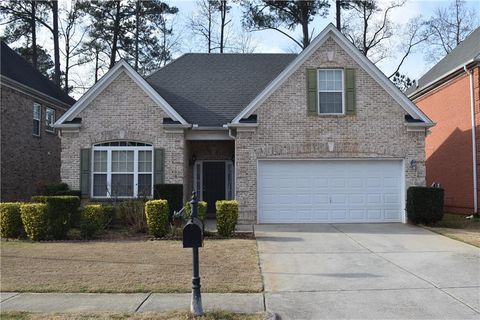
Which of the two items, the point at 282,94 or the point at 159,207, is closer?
the point at 159,207

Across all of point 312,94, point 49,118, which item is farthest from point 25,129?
point 312,94

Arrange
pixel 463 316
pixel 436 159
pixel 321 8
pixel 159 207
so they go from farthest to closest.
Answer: pixel 321 8 → pixel 436 159 → pixel 159 207 → pixel 463 316

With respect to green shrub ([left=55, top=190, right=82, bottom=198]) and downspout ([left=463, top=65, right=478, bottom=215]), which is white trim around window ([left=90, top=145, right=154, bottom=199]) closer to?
green shrub ([left=55, top=190, right=82, bottom=198])

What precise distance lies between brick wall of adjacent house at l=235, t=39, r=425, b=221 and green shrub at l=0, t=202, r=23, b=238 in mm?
6715

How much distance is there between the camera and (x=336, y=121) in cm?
1600

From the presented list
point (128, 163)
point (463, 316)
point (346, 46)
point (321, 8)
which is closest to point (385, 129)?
point (346, 46)

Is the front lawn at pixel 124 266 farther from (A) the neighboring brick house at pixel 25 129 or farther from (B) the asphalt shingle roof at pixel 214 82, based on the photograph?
(A) the neighboring brick house at pixel 25 129

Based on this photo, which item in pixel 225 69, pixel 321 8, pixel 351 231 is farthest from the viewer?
pixel 321 8

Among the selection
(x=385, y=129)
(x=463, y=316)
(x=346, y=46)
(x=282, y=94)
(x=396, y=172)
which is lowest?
(x=463, y=316)

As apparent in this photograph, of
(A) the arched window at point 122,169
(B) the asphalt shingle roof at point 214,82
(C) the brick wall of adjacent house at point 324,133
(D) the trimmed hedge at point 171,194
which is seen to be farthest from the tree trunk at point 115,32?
(D) the trimmed hedge at point 171,194

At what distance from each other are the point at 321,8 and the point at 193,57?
13.3m

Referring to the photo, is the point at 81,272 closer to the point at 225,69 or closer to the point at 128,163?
the point at 128,163

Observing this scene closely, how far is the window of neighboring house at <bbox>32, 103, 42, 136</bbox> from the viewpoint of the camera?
2195 cm

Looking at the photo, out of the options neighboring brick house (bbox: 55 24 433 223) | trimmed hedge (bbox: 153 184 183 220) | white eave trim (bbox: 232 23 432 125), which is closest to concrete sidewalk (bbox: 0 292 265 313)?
trimmed hedge (bbox: 153 184 183 220)
